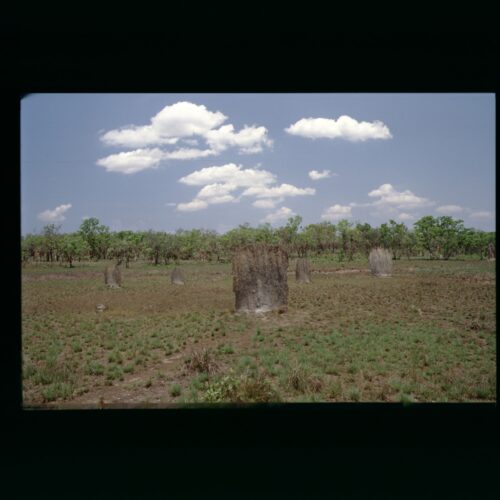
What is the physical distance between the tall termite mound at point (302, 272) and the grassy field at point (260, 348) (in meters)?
2.03

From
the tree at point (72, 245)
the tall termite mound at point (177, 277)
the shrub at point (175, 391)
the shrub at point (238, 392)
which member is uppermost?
the tree at point (72, 245)

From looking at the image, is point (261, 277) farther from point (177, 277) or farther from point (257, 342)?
point (177, 277)

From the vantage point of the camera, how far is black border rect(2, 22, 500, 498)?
5.65 ft

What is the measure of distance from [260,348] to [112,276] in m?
7.32

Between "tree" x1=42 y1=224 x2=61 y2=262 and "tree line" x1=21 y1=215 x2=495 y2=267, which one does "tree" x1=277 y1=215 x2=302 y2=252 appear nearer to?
"tree line" x1=21 y1=215 x2=495 y2=267

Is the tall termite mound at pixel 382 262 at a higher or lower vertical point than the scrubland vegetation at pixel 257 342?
higher

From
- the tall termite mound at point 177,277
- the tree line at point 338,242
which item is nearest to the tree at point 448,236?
the tree line at point 338,242

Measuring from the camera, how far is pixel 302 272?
12.0 m

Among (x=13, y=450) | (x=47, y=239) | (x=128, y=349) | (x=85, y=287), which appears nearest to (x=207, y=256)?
(x=47, y=239)

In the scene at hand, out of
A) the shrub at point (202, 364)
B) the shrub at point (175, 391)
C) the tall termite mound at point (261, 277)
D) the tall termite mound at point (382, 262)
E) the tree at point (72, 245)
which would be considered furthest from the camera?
the tree at point (72, 245)

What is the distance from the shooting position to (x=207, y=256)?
83.9ft

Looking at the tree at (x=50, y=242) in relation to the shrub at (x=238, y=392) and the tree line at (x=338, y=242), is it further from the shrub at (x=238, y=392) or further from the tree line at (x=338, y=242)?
the shrub at (x=238, y=392)

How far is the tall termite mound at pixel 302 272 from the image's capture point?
39.1 ft
